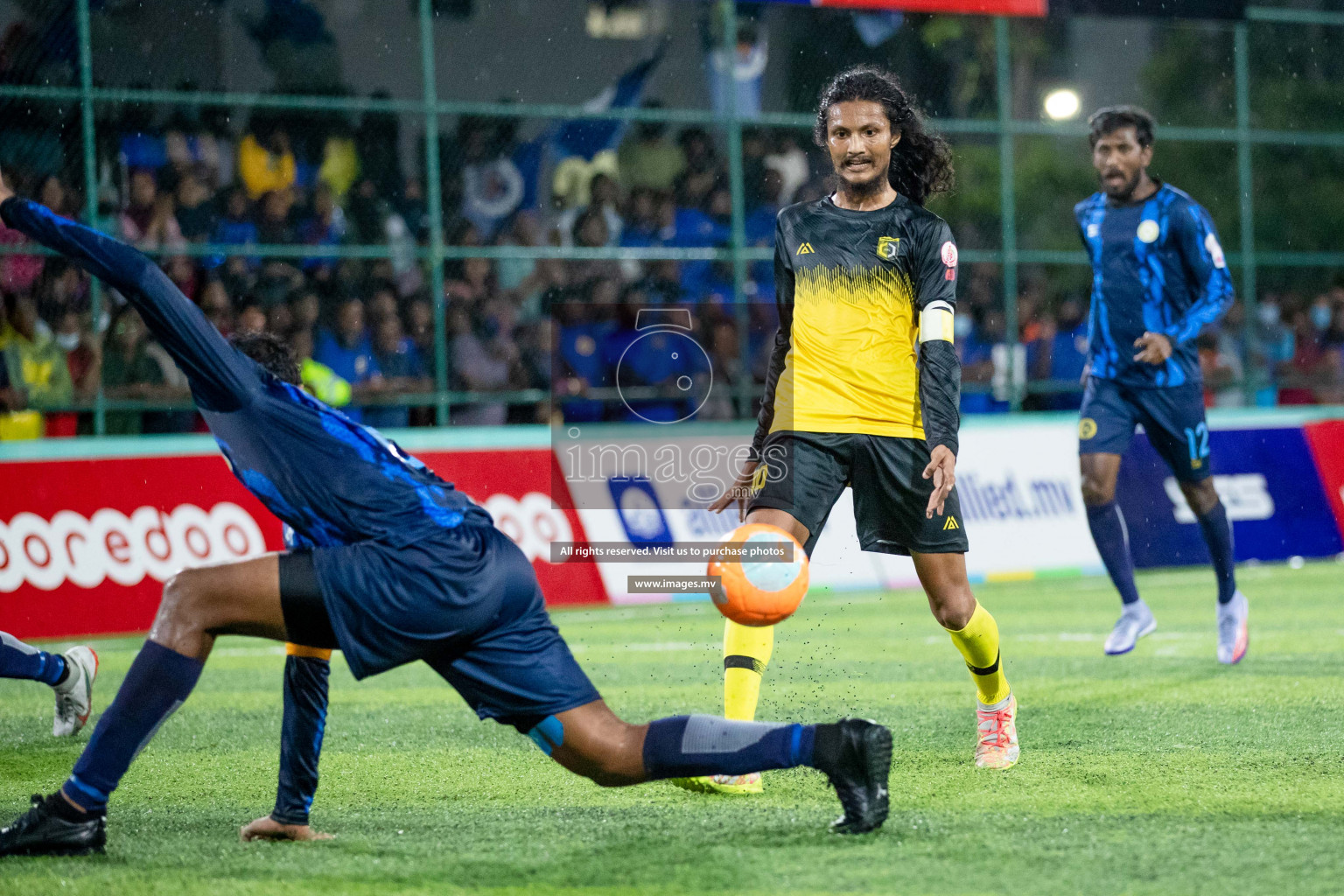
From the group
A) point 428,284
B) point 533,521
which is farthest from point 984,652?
point 428,284

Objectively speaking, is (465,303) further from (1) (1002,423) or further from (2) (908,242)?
(2) (908,242)

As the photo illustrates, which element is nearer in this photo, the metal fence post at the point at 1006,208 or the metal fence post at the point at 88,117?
the metal fence post at the point at 88,117

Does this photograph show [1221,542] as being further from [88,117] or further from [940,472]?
[88,117]

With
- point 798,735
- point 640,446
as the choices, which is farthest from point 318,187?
point 798,735

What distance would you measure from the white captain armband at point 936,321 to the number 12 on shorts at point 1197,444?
11.1 feet

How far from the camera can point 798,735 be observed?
4031 millimetres

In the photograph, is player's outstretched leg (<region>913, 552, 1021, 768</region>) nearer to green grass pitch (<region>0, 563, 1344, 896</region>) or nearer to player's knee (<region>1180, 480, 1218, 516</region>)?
green grass pitch (<region>0, 563, 1344, 896</region>)

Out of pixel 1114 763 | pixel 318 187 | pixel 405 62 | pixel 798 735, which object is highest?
pixel 405 62

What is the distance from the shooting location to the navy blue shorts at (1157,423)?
7.78m

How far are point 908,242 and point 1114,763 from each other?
186cm

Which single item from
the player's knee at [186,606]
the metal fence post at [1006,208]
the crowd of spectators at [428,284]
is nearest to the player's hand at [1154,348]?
the player's knee at [186,606]

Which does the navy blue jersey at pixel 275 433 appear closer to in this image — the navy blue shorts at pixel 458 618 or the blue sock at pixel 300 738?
the navy blue shorts at pixel 458 618

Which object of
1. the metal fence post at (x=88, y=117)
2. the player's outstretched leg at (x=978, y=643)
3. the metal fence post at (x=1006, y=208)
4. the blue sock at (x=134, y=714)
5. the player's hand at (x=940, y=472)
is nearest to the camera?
the blue sock at (x=134, y=714)

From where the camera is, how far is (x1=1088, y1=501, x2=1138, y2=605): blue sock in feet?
25.8
